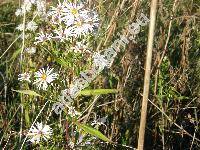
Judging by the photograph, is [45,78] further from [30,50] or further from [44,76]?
[30,50]

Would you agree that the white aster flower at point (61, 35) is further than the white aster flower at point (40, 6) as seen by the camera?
No

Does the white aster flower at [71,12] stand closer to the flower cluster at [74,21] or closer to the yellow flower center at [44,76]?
the flower cluster at [74,21]

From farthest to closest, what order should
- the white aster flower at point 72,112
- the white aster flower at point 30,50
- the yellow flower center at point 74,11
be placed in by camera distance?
the white aster flower at point 30,50 < the white aster flower at point 72,112 < the yellow flower center at point 74,11

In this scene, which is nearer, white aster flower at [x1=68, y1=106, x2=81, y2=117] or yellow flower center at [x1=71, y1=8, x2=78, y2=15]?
yellow flower center at [x1=71, y1=8, x2=78, y2=15]

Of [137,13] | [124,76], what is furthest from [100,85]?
[137,13]

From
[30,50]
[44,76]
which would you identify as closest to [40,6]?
[30,50]

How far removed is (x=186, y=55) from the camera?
1.82 meters

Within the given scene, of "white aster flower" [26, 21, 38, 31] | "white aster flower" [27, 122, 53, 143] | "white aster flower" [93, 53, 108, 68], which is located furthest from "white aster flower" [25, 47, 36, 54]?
"white aster flower" [93, 53, 108, 68]

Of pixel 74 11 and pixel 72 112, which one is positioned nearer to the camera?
pixel 74 11

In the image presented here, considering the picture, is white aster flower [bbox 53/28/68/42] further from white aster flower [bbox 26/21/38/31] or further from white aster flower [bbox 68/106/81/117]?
white aster flower [bbox 26/21/38/31]

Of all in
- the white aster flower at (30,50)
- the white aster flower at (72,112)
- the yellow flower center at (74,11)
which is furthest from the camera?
the white aster flower at (30,50)

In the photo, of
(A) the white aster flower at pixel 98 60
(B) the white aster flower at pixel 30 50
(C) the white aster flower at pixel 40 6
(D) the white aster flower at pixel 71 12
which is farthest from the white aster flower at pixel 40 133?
(C) the white aster flower at pixel 40 6

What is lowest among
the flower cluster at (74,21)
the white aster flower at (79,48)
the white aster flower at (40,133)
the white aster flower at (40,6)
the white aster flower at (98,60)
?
the white aster flower at (40,133)

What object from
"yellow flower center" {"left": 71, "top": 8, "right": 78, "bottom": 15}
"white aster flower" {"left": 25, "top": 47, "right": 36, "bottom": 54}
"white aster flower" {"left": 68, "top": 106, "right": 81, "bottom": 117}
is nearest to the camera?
"yellow flower center" {"left": 71, "top": 8, "right": 78, "bottom": 15}
